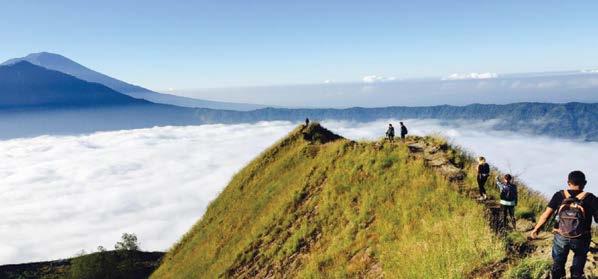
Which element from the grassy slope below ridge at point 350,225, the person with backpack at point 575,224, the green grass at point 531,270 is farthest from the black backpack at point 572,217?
the grassy slope below ridge at point 350,225

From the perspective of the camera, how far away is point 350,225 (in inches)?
688

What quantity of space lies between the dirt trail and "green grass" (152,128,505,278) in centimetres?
34

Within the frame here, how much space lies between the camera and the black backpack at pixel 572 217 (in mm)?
8461

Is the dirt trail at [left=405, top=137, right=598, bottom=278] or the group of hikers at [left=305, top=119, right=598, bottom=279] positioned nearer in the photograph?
the group of hikers at [left=305, top=119, right=598, bottom=279]

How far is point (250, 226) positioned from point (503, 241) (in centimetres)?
1800

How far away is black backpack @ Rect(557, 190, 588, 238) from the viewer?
8.46m

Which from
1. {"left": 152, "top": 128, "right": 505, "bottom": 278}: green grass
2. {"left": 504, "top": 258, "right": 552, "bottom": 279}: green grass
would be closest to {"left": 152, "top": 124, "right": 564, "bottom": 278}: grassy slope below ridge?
{"left": 152, "top": 128, "right": 505, "bottom": 278}: green grass

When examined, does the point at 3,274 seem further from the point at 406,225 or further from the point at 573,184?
the point at 573,184

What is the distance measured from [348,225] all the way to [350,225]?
217 mm

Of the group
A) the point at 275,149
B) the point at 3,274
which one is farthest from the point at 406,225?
the point at 3,274

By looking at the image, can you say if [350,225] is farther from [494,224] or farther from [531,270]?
[531,270]

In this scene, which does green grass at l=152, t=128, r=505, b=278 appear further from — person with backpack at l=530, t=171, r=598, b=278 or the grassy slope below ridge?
person with backpack at l=530, t=171, r=598, b=278

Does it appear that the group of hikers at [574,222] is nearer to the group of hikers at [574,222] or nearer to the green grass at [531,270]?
the group of hikers at [574,222]

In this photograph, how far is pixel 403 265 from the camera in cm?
1195
